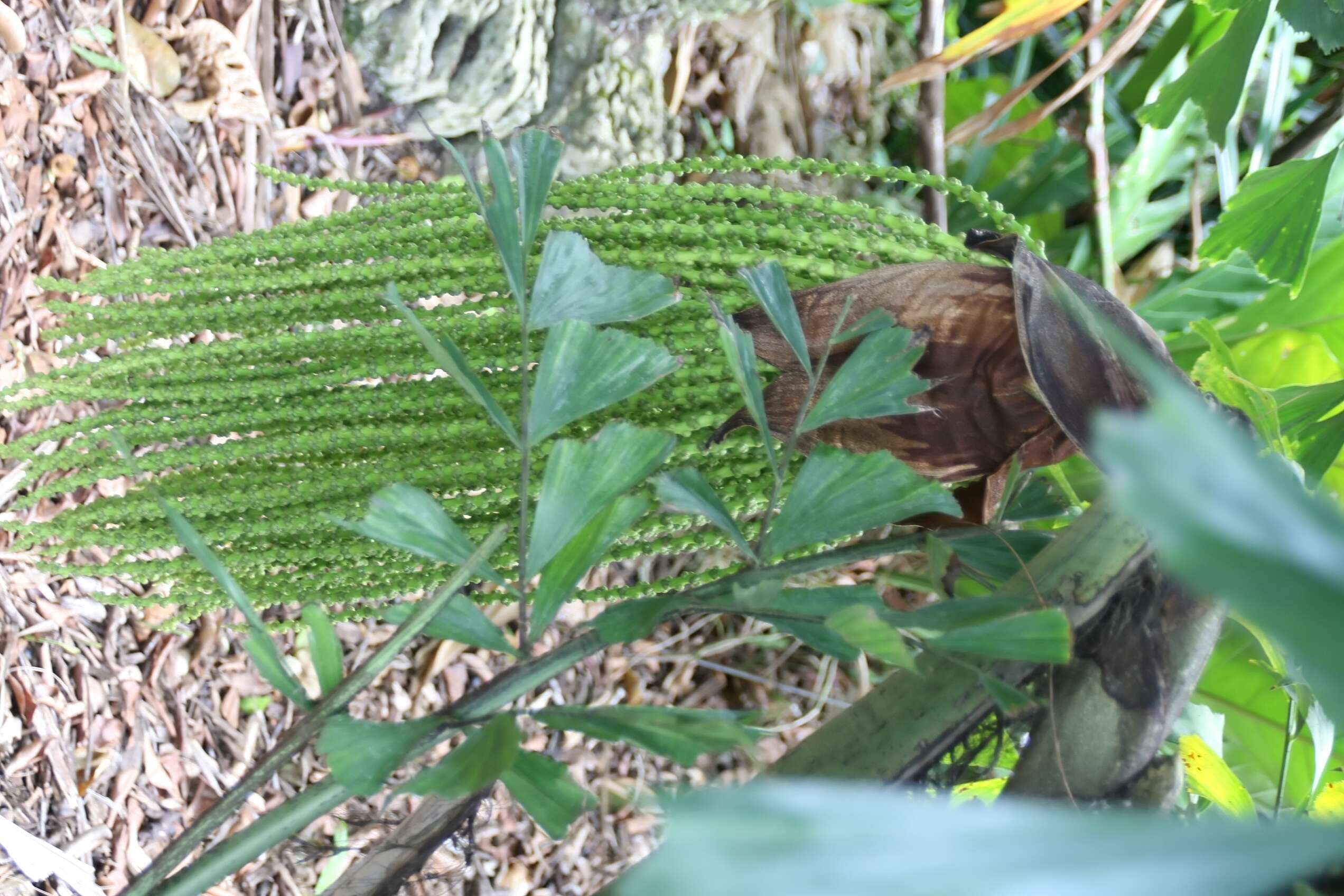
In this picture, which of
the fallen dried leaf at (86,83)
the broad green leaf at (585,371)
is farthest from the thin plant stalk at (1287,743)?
the fallen dried leaf at (86,83)

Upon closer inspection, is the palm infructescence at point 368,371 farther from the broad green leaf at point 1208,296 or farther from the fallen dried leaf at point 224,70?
the broad green leaf at point 1208,296

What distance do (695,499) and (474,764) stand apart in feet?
0.50

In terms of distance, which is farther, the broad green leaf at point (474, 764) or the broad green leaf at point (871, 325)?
the broad green leaf at point (871, 325)

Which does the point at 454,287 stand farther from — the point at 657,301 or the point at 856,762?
the point at 856,762

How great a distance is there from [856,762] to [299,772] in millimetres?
1025

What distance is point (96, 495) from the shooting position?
1059 mm

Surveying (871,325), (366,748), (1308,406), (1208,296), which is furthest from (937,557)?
(1208,296)

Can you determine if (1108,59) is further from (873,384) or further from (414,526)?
(414,526)

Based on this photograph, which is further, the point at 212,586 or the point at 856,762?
the point at 212,586

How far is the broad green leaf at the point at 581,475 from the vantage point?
0.42 m

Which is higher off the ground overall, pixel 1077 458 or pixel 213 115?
pixel 213 115

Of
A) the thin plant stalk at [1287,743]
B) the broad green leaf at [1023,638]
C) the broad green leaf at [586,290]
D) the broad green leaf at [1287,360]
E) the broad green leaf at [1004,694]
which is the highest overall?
the broad green leaf at [586,290]

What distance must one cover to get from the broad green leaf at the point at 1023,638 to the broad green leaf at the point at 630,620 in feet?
0.38

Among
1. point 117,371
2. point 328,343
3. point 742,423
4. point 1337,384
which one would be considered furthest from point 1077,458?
point 117,371
